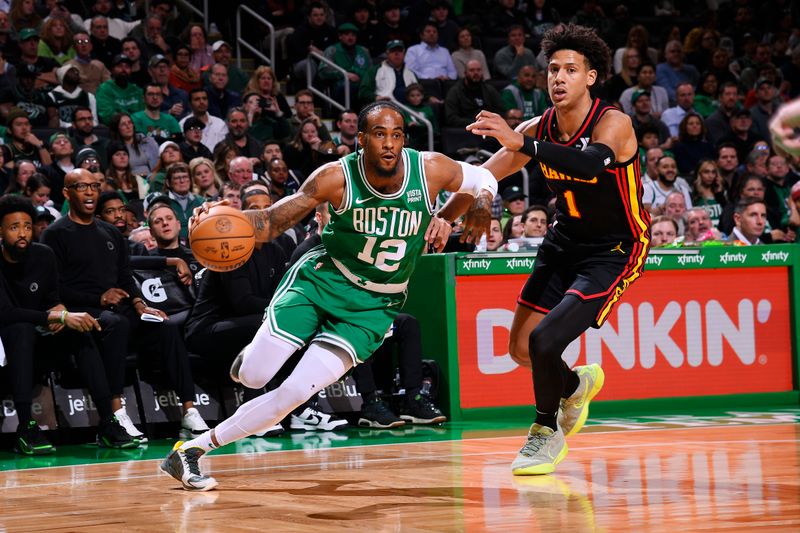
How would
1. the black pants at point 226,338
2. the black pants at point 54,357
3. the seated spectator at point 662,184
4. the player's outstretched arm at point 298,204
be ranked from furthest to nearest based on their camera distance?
1. the seated spectator at point 662,184
2. the black pants at point 226,338
3. the black pants at point 54,357
4. the player's outstretched arm at point 298,204

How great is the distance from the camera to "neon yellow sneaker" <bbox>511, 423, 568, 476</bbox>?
6.62m

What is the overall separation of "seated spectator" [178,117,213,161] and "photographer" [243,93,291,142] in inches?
41.4

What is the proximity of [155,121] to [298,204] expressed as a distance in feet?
24.4

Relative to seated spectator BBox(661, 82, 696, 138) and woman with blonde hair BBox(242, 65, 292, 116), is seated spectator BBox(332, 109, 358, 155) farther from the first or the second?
seated spectator BBox(661, 82, 696, 138)

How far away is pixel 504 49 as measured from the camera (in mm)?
16719

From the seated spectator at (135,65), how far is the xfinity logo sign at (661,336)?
6004 mm

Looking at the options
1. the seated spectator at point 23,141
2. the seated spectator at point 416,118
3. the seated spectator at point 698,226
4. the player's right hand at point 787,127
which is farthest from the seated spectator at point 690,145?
the player's right hand at point 787,127

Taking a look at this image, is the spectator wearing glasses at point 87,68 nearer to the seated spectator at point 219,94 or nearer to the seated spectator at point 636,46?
the seated spectator at point 219,94

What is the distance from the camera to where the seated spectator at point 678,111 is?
16.1 metres

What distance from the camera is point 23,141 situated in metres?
11.7

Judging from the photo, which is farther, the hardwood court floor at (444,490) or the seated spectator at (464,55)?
the seated spectator at (464,55)

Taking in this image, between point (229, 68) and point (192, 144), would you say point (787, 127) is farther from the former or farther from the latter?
point (229, 68)

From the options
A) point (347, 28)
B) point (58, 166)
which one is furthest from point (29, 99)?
point (347, 28)

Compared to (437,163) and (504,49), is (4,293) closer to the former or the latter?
(437,163)
